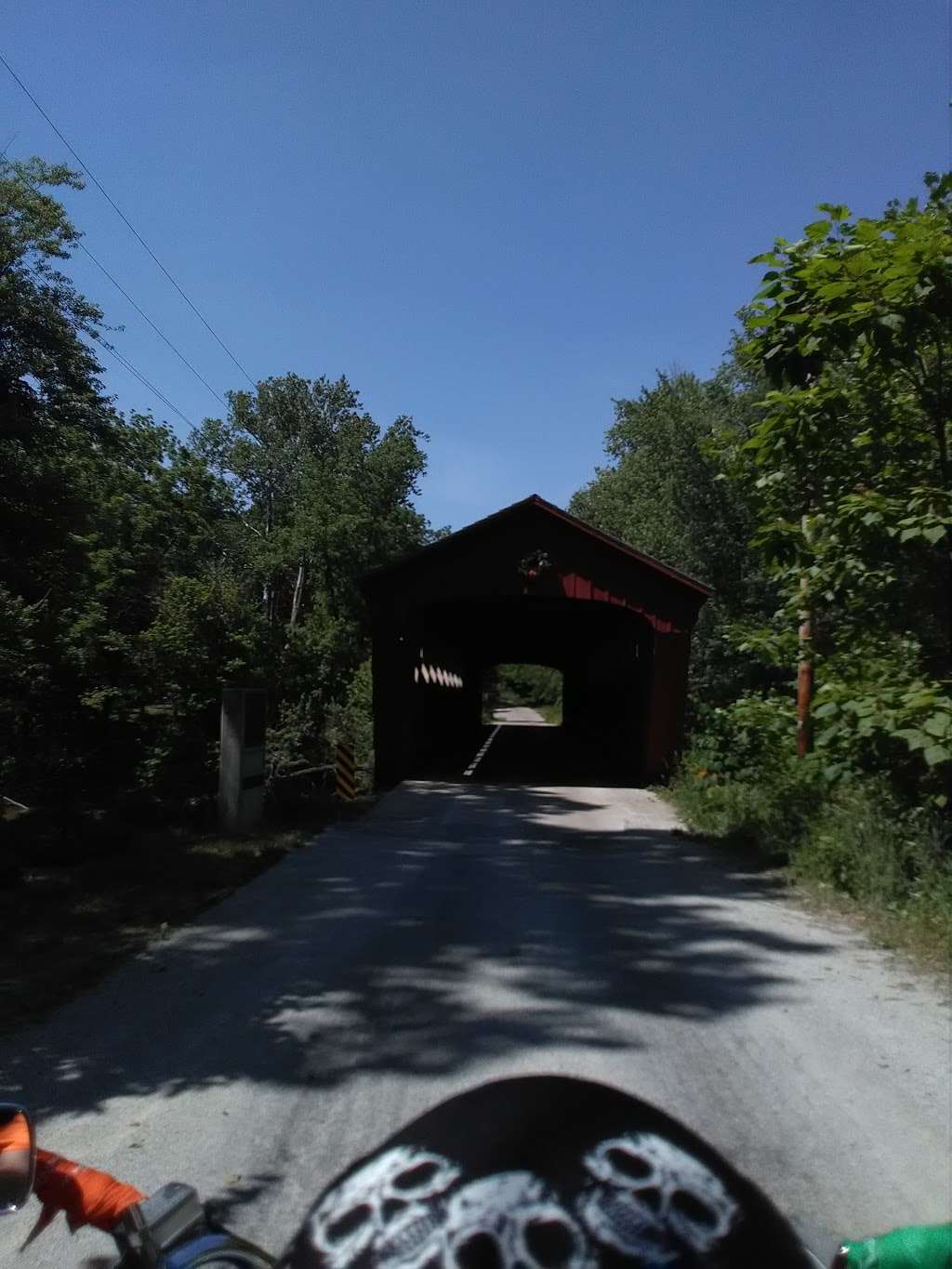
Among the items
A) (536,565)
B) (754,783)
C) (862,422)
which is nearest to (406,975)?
(862,422)

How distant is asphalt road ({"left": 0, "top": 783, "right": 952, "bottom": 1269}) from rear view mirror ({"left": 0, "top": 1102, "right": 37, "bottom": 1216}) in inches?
71.0

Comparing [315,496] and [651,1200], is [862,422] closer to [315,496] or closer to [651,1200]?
[651,1200]

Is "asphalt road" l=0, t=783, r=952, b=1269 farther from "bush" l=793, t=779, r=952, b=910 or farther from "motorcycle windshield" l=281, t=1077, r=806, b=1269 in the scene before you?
"motorcycle windshield" l=281, t=1077, r=806, b=1269

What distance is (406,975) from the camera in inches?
256

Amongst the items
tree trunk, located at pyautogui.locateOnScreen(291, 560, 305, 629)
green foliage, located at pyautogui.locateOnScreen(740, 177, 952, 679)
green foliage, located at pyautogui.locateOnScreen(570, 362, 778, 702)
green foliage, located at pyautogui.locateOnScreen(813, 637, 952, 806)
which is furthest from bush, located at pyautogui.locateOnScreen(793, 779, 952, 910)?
tree trunk, located at pyautogui.locateOnScreen(291, 560, 305, 629)

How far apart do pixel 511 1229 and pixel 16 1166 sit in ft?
3.19

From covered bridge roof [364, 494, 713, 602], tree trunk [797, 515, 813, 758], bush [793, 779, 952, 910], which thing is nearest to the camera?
bush [793, 779, 952, 910]

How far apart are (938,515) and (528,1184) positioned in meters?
7.14

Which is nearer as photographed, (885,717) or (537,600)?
(885,717)

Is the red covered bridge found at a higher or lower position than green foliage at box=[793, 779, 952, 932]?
higher

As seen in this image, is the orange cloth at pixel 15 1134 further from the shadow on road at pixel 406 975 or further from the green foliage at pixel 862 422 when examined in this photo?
the green foliage at pixel 862 422

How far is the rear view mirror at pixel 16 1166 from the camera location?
5.61 feet

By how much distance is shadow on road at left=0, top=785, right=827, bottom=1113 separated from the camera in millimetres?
5066

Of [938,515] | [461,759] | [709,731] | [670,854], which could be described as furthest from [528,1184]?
[461,759]
